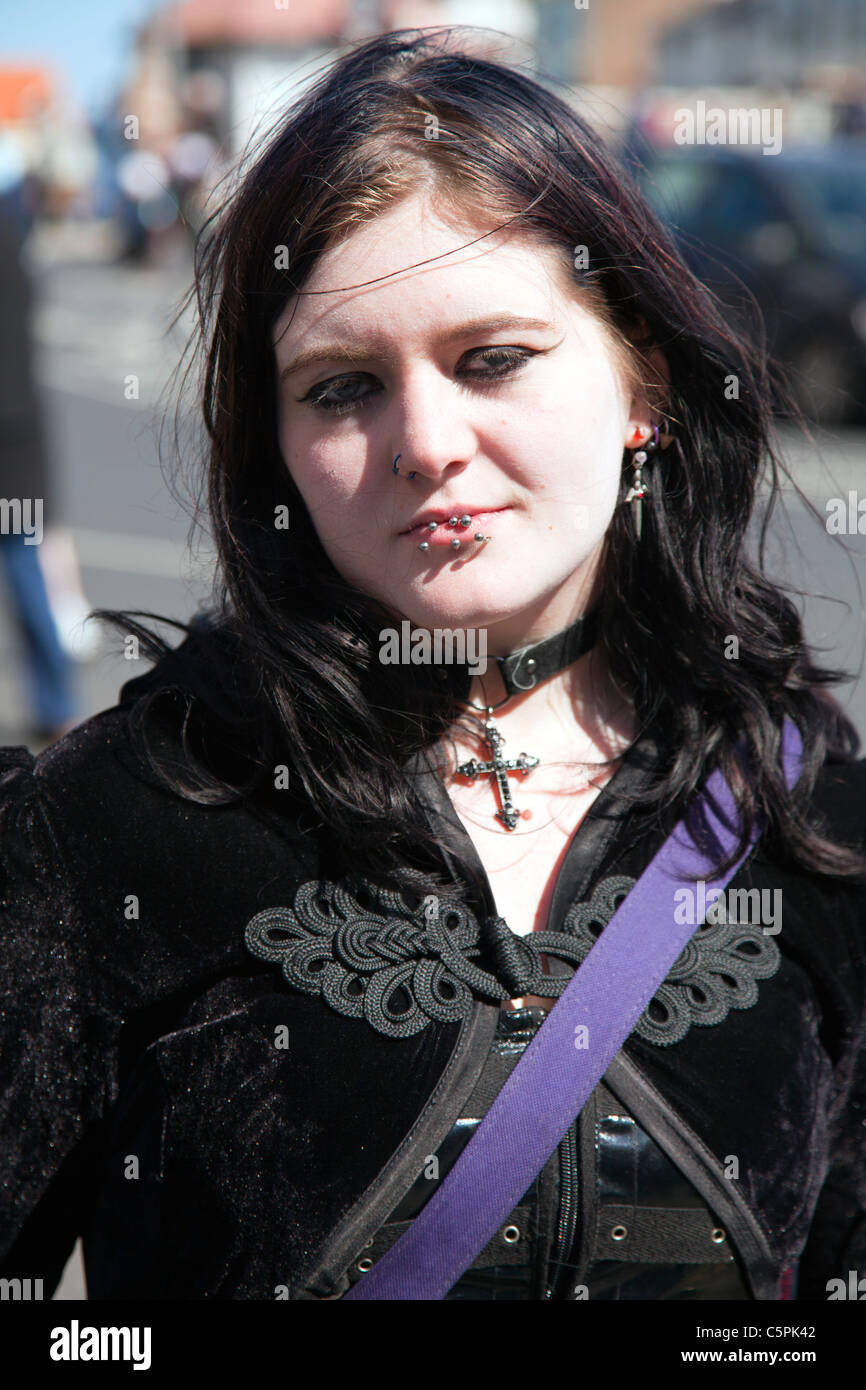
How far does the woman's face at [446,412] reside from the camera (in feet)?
4.79

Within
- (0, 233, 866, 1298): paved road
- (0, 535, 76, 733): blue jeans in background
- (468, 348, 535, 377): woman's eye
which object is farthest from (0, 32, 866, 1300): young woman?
(0, 535, 76, 733): blue jeans in background

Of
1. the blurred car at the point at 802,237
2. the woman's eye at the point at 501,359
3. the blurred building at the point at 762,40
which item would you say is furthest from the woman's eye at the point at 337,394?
the blurred building at the point at 762,40

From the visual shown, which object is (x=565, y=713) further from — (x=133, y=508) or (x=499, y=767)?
(x=133, y=508)

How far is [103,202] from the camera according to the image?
107 feet

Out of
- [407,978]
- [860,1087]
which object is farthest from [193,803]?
[860,1087]

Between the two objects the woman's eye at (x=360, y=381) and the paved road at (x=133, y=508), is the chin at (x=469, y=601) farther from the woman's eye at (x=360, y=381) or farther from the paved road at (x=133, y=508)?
the paved road at (x=133, y=508)

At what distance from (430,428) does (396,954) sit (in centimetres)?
58

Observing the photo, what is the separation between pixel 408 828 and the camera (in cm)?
160

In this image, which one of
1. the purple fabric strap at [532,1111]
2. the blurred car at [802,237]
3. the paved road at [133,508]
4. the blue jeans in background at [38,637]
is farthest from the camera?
the blurred car at [802,237]

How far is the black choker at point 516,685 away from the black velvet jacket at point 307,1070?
0.09 meters

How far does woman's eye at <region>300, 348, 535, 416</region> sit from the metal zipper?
812mm

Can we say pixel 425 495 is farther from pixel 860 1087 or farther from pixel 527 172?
pixel 860 1087
